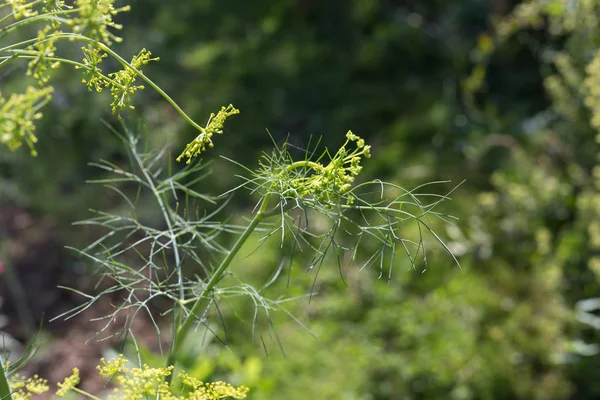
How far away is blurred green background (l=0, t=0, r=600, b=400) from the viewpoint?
7.45ft

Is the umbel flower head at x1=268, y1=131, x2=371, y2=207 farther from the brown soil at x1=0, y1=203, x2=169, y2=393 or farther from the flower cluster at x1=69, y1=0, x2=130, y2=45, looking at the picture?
the brown soil at x1=0, y1=203, x2=169, y2=393

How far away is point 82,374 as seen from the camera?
104 inches

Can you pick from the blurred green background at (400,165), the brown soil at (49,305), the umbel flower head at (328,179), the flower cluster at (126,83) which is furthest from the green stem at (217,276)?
the brown soil at (49,305)

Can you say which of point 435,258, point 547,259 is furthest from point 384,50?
point 547,259

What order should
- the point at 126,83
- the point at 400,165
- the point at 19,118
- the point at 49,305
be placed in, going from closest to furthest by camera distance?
the point at 19,118
the point at 126,83
the point at 49,305
the point at 400,165

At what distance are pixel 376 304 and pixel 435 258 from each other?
0.37 meters

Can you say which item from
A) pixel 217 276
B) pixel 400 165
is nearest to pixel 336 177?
pixel 217 276

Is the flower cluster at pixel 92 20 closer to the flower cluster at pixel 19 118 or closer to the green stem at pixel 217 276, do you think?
the flower cluster at pixel 19 118

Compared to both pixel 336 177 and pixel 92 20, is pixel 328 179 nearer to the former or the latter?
pixel 336 177

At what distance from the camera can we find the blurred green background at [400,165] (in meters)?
2.27

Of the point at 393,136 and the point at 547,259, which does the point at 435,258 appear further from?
the point at 393,136

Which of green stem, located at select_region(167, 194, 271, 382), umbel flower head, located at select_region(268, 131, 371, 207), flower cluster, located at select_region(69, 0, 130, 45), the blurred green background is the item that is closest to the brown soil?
the blurred green background

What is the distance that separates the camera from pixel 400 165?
3.25 meters

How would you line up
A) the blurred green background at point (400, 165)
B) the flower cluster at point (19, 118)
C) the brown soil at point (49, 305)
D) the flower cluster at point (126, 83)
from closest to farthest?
1. the flower cluster at point (19, 118)
2. the flower cluster at point (126, 83)
3. the blurred green background at point (400, 165)
4. the brown soil at point (49, 305)
